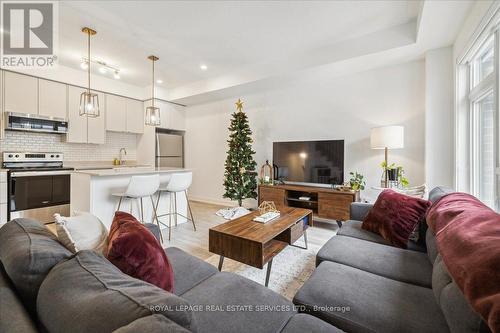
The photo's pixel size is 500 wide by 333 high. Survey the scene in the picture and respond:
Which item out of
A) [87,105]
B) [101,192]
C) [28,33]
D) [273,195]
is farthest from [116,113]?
[273,195]

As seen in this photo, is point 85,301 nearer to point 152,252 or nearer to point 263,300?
point 152,252

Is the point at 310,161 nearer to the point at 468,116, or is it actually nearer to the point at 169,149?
the point at 468,116

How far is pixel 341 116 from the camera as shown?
394 centimetres

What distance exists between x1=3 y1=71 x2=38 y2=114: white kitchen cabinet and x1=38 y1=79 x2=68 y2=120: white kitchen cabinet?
7 centimetres

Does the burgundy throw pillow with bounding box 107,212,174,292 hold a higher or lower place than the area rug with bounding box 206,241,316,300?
higher

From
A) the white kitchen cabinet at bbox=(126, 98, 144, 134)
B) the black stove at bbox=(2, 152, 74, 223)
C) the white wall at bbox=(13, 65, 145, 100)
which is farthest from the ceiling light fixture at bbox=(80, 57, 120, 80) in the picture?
the black stove at bbox=(2, 152, 74, 223)

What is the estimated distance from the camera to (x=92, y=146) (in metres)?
4.88

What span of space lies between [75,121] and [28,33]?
1.63m

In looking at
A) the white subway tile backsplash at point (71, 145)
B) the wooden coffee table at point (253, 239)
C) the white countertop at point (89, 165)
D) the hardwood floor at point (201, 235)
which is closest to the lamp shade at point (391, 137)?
the hardwood floor at point (201, 235)

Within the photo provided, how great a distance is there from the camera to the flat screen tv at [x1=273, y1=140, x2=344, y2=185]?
12.3 feet

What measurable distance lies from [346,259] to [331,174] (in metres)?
2.32

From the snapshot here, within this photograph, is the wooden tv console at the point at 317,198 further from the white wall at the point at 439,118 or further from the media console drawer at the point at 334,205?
the white wall at the point at 439,118

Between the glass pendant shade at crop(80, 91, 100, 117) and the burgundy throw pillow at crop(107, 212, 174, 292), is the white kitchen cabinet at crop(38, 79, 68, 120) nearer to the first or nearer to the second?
the glass pendant shade at crop(80, 91, 100, 117)

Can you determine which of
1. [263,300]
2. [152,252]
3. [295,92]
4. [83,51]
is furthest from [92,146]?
[263,300]
